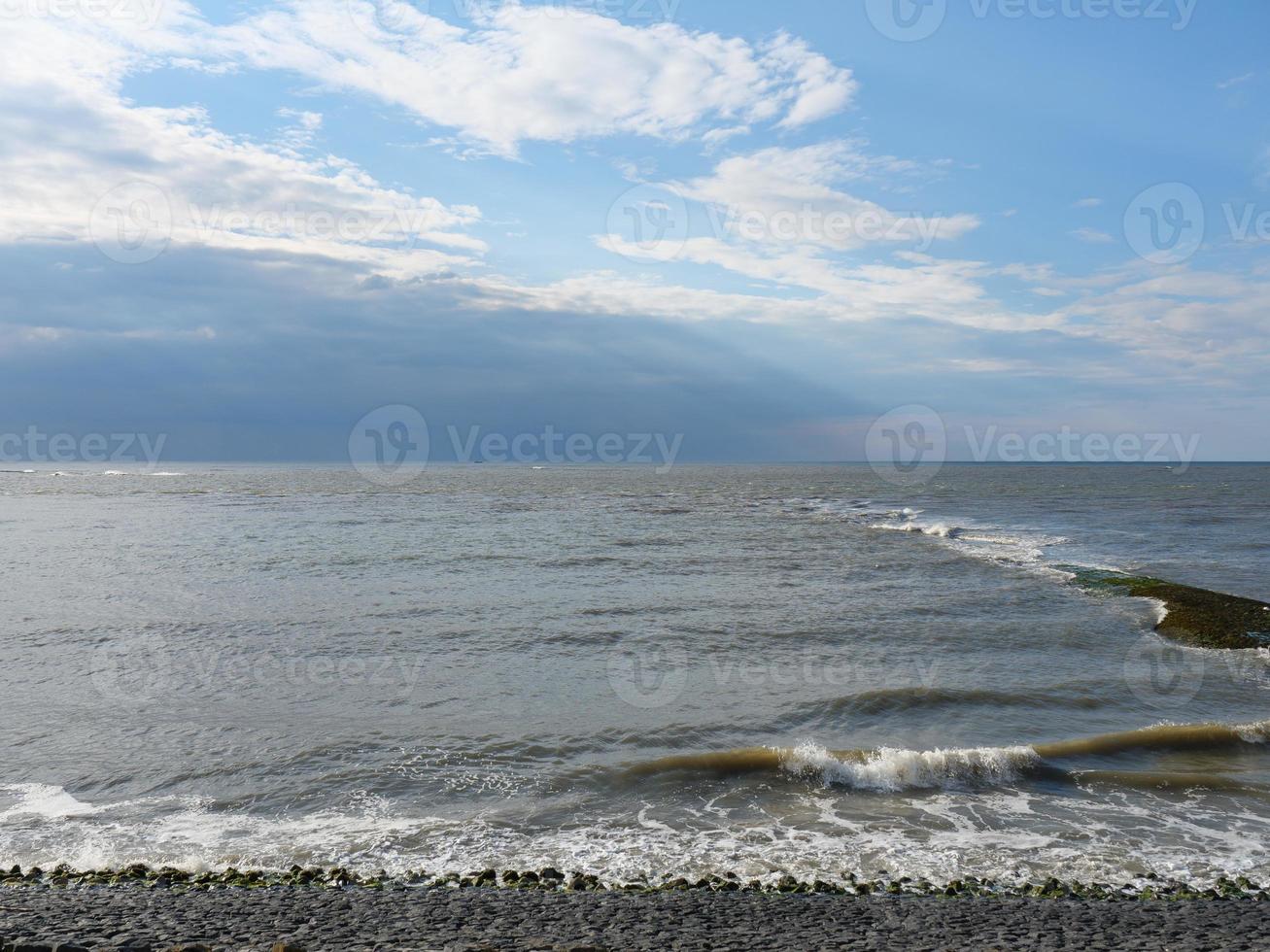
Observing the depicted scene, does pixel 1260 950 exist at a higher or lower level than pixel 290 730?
higher

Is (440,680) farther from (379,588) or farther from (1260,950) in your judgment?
(1260,950)

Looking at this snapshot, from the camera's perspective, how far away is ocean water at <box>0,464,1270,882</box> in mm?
10703

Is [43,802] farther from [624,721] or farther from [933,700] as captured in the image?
[933,700]

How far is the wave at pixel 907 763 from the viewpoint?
12977 mm

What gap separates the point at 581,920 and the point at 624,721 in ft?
23.4

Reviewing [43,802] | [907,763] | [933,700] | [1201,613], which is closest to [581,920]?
[907,763]

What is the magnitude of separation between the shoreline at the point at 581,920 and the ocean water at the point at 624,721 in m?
0.96

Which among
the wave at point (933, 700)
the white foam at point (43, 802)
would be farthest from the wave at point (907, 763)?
the white foam at point (43, 802)

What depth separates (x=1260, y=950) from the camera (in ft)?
25.5

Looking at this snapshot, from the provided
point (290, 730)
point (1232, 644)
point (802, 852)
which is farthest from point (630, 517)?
point (802, 852)

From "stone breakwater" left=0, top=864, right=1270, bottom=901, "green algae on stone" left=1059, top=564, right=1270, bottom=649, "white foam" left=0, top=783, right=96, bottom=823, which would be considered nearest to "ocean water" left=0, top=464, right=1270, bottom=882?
"white foam" left=0, top=783, right=96, bottom=823

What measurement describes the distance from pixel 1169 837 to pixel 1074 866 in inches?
77.1

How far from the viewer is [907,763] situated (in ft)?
43.3

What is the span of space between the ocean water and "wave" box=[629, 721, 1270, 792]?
0.20 feet
